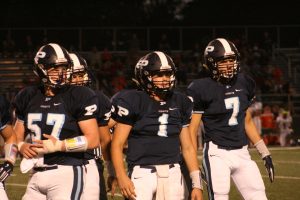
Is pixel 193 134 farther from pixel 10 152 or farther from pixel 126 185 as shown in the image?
pixel 10 152

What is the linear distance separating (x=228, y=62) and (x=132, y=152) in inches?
58.3

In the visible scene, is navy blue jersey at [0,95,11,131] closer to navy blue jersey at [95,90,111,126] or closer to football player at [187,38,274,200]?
navy blue jersey at [95,90,111,126]

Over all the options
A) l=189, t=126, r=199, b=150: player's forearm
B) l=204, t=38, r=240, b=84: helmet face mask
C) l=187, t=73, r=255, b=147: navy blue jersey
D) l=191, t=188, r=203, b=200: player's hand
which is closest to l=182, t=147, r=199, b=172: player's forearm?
l=191, t=188, r=203, b=200: player's hand

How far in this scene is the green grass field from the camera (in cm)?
1086

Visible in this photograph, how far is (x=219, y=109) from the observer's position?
7.40 metres

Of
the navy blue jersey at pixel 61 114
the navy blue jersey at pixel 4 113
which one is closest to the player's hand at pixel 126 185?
the navy blue jersey at pixel 61 114

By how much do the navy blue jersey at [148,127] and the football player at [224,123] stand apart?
82cm

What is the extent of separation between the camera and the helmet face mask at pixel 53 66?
19.4 ft

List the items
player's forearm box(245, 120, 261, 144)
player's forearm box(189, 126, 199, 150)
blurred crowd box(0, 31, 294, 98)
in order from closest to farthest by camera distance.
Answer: player's forearm box(189, 126, 199, 150) → player's forearm box(245, 120, 261, 144) → blurred crowd box(0, 31, 294, 98)

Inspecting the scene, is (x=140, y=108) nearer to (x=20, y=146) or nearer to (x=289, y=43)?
(x=20, y=146)

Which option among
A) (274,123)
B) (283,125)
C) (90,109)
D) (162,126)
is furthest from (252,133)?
(274,123)

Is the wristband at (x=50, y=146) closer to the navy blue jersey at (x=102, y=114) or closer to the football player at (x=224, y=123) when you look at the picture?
the navy blue jersey at (x=102, y=114)

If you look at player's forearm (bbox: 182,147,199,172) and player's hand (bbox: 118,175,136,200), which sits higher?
player's forearm (bbox: 182,147,199,172)

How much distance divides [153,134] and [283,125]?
15.2 metres
